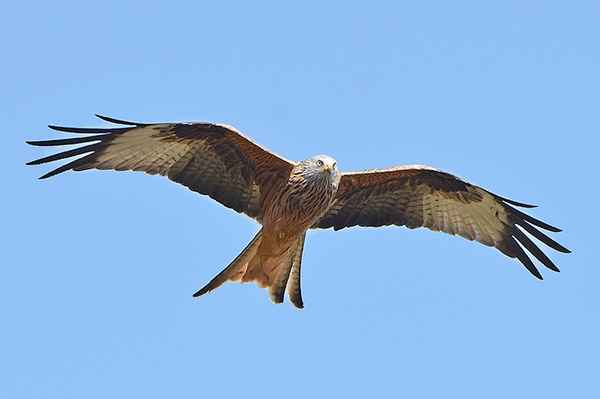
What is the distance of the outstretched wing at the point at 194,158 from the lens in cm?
1158

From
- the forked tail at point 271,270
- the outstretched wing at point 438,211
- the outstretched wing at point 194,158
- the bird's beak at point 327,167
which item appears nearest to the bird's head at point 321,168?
the bird's beak at point 327,167

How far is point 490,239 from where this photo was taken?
13.0 meters

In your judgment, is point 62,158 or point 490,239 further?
point 490,239

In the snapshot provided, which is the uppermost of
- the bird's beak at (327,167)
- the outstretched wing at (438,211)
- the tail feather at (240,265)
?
the outstretched wing at (438,211)

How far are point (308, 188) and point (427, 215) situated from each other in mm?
2051

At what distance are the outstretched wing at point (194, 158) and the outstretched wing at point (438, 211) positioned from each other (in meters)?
1.02

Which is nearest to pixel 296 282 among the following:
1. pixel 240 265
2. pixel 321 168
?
pixel 240 265

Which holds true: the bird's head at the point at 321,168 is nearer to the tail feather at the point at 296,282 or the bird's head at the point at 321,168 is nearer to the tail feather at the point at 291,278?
the tail feather at the point at 291,278

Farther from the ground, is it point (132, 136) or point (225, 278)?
point (132, 136)

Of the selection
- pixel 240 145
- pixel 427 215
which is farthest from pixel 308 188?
pixel 427 215

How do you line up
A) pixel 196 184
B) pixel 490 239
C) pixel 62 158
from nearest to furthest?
pixel 62 158 < pixel 196 184 < pixel 490 239

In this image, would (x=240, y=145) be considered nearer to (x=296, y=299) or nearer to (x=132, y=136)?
(x=132, y=136)

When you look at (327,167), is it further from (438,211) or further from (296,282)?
(438,211)

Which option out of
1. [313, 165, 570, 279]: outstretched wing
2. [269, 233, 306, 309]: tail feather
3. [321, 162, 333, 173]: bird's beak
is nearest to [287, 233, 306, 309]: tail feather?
[269, 233, 306, 309]: tail feather
